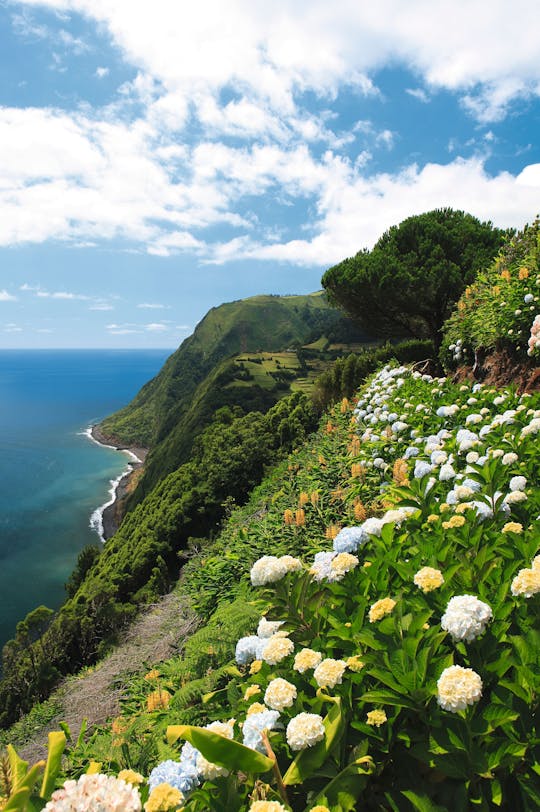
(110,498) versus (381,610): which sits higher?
(381,610)

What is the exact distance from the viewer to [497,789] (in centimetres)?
141

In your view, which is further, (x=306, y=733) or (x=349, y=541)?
(x=349, y=541)

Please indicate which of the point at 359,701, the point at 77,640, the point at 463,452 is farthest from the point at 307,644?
the point at 77,640

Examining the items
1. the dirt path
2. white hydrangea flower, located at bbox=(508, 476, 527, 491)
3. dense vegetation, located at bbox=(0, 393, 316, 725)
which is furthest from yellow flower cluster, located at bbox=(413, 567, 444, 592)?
dense vegetation, located at bbox=(0, 393, 316, 725)

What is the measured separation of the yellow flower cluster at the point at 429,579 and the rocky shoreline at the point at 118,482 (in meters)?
72.0

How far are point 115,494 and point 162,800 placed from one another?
92244 millimetres

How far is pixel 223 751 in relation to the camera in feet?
4.29

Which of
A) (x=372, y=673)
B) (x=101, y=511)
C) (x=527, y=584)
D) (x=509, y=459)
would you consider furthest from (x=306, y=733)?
(x=101, y=511)

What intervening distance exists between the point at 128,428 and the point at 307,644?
491 ft

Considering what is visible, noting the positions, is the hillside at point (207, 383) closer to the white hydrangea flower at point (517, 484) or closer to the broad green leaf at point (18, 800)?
the white hydrangea flower at point (517, 484)

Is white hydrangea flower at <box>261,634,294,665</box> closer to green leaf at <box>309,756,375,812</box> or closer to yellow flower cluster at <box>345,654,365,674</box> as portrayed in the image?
yellow flower cluster at <box>345,654,365,674</box>

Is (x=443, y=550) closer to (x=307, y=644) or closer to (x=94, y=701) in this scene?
(x=307, y=644)

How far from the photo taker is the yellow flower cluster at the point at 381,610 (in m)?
1.83

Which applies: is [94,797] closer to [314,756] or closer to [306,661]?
[314,756]
